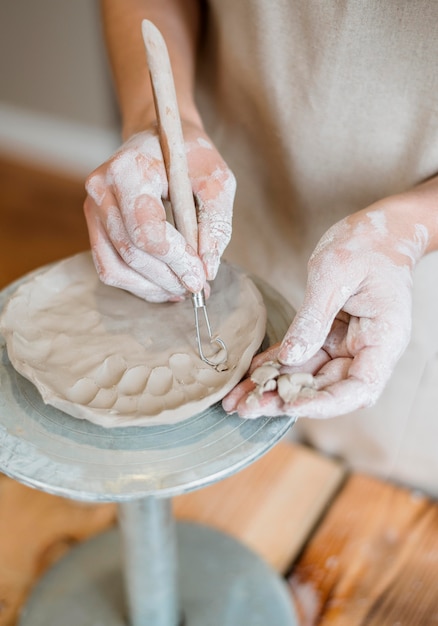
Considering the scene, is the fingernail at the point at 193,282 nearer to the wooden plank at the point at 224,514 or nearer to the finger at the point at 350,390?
the finger at the point at 350,390

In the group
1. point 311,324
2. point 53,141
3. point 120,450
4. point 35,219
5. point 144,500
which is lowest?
point 35,219

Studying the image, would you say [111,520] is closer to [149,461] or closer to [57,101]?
[149,461]

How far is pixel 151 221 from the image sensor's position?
590 mm

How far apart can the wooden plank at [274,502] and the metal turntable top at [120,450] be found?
51 centimetres

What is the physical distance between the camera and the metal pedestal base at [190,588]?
0.92 m

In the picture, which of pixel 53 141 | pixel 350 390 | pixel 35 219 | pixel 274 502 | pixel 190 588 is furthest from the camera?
pixel 53 141

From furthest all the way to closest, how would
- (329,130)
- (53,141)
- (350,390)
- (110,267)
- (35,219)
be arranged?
(53,141) → (35,219) → (329,130) → (110,267) → (350,390)

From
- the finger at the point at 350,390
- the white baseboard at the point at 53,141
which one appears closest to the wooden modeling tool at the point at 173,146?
the finger at the point at 350,390

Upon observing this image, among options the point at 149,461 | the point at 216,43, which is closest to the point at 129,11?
the point at 216,43

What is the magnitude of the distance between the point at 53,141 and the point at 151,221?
6.20 ft

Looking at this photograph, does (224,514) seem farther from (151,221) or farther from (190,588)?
(151,221)

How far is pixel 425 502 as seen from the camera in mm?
1062

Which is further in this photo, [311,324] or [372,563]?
[372,563]

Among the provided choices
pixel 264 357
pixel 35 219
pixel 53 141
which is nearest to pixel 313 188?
pixel 264 357
